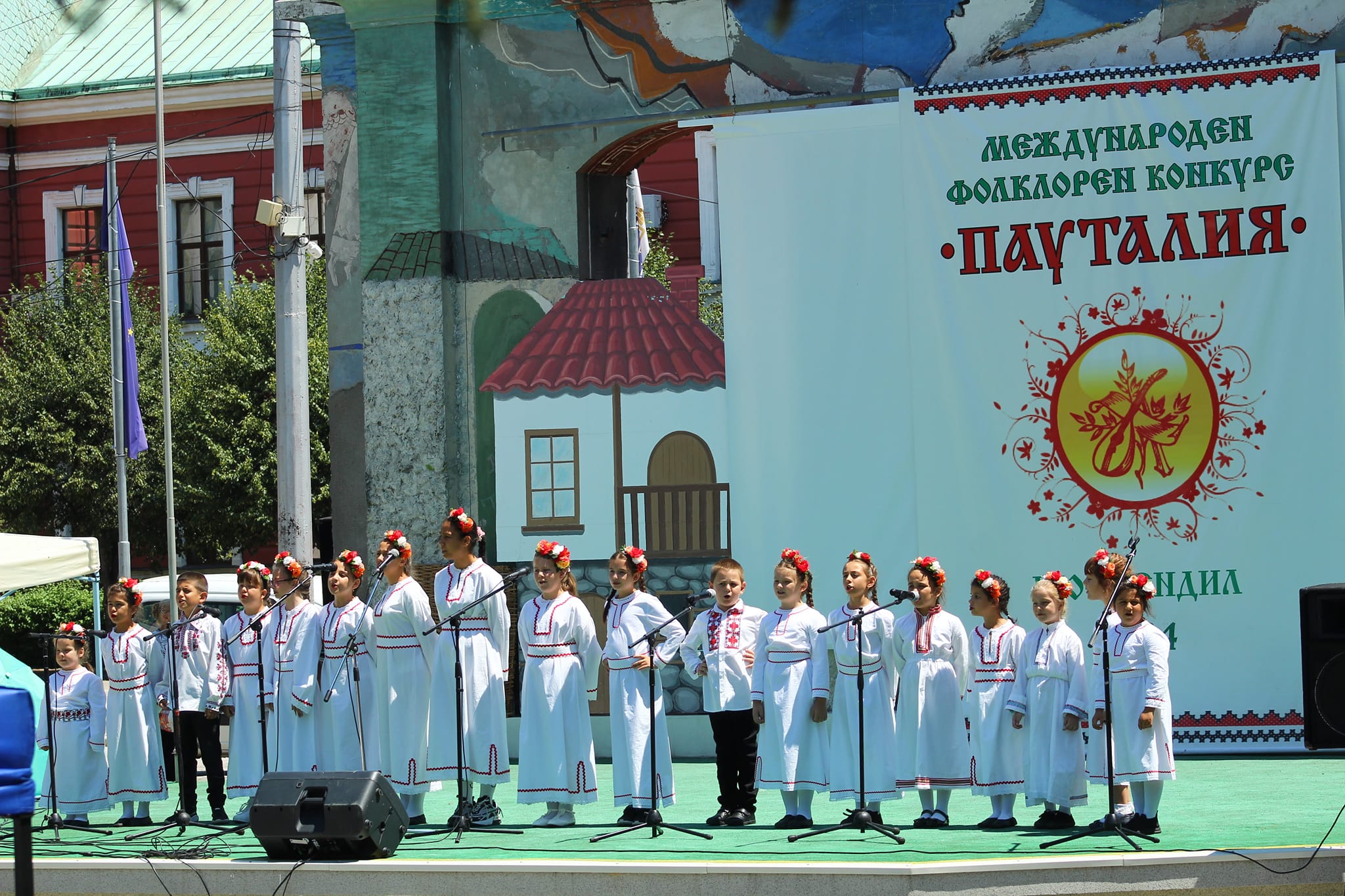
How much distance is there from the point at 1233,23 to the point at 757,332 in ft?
12.6

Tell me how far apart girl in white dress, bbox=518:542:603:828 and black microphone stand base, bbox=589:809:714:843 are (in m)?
0.55

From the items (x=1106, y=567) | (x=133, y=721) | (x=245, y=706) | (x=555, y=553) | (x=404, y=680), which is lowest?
(x=133, y=721)

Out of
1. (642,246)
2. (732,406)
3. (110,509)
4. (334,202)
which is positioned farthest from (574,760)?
(110,509)

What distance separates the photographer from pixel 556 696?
1010 centimetres

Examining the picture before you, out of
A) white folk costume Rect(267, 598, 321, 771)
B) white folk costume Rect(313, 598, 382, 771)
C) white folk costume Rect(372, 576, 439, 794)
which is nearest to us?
white folk costume Rect(372, 576, 439, 794)

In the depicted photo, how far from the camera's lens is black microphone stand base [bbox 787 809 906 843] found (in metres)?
8.98

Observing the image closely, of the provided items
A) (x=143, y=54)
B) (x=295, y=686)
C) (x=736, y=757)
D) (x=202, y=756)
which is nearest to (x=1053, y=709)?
(x=736, y=757)

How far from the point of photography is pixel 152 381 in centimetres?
2538

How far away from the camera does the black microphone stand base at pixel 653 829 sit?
922 cm

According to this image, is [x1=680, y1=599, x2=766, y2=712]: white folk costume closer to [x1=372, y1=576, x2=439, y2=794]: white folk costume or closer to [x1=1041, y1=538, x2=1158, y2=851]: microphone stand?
[x1=372, y1=576, x2=439, y2=794]: white folk costume

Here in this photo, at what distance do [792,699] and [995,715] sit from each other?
1.09 meters

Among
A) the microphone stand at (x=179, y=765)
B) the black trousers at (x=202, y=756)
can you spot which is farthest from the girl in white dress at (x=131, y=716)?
the black trousers at (x=202, y=756)

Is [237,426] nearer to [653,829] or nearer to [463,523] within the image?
[463,523]

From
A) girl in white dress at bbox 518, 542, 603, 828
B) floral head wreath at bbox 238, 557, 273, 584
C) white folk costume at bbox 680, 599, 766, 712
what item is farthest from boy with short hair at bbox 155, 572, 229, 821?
white folk costume at bbox 680, 599, 766, 712
